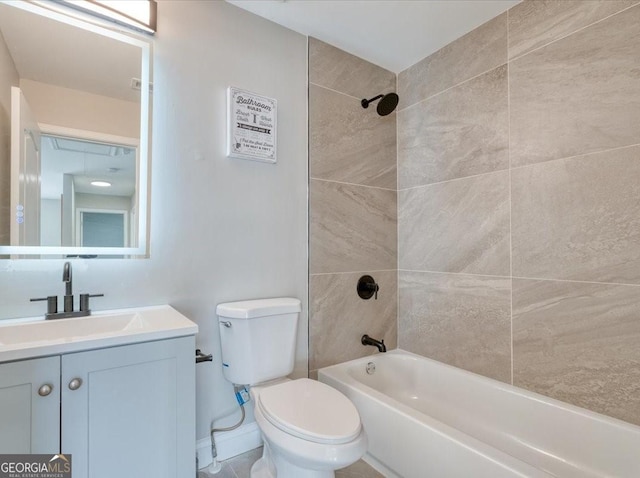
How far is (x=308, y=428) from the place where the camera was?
1082 millimetres

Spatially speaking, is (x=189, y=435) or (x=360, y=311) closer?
(x=189, y=435)

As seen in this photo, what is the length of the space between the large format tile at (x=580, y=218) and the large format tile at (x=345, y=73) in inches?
42.7

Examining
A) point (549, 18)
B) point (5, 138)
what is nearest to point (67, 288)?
point (5, 138)

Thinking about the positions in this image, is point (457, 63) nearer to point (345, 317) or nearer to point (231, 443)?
point (345, 317)

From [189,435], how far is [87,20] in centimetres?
171

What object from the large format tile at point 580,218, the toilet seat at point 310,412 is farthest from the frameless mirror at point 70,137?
the large format tile at point 580,218

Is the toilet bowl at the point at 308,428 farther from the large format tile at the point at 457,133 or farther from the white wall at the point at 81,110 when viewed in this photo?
the large format tile at the point at 457,133

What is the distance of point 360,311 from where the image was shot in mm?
2045

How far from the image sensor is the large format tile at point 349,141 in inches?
74.1

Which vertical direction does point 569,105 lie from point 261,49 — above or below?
below

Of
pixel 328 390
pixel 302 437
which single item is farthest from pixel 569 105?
pixel 302 437

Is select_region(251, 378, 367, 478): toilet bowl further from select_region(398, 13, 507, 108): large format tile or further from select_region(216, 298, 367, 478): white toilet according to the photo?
select_region(398, 13, 507, 108): large format tile

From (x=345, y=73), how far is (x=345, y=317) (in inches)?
61.5

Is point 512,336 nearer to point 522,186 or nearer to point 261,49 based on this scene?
point 522,186
